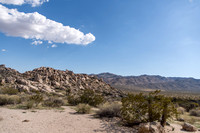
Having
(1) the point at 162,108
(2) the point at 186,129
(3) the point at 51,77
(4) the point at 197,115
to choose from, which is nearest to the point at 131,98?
(1) the point at 162,108

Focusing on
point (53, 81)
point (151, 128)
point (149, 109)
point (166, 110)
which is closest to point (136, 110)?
point (149, 109)

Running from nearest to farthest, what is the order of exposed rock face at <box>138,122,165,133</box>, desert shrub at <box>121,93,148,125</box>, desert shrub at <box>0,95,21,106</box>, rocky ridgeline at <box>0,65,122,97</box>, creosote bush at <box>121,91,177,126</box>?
exposed rock face at <box>138,122,165,133</box> → creosote bush at <box>121,91,177,126</box> → desert shrub at <box>121,93,148,125</box> → desert shrub at <box>0,95,21,106</box> → rocky ridgeline at <box>0,65,122,97</box>

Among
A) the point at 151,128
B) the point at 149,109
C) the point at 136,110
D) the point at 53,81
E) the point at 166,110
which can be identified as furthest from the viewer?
the point at 53,81

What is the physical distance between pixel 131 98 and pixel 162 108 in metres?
2.05

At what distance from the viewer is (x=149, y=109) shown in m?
9.24

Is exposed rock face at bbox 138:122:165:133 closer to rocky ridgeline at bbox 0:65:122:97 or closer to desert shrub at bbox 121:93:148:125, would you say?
desert shrub at bbox 121:93:148:125

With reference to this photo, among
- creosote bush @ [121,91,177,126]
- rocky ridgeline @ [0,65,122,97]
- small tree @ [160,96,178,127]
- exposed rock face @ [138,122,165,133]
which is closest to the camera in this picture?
exposed rock face @ [138,122,165,133]

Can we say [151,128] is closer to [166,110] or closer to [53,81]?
[166,110]

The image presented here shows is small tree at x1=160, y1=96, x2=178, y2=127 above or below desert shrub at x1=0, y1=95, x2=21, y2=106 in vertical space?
above

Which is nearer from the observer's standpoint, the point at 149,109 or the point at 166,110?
the point at 166,110

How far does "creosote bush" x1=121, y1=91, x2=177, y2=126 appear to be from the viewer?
8.84m

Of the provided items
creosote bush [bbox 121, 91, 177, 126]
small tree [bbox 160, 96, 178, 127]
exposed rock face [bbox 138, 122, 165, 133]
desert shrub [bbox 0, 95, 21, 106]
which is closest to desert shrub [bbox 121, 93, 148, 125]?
creosote bush [bbox 121, 91, 177, 126]

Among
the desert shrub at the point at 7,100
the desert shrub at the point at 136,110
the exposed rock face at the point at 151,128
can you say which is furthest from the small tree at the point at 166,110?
the desert shrub at the point at 7,100

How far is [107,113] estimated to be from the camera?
12227 mm
